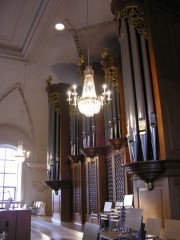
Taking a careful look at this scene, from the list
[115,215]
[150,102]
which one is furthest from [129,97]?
[115,215]

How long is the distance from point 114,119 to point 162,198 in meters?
2.66

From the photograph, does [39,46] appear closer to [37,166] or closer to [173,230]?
[37,166]

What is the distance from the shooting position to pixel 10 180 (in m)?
12.3

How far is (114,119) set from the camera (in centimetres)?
668

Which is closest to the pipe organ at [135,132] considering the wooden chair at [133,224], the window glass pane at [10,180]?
the wooden chair at [133,224]

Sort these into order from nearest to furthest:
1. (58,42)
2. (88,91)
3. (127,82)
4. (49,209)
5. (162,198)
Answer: (162,198) → (88,91) → (127,82) → (58,42) → (49,209)

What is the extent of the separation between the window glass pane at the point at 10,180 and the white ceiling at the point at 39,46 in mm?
1731

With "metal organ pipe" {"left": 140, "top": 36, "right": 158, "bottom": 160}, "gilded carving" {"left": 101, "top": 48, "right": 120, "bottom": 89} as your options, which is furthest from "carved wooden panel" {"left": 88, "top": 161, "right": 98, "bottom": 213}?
"metal organ pipe" {"left": 140, "top": 36, "right": 158, "bottom": 160}

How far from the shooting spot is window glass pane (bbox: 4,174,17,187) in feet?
40.1

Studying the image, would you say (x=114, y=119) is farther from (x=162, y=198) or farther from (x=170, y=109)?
(x=162, y=198)

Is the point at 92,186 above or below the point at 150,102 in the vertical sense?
below

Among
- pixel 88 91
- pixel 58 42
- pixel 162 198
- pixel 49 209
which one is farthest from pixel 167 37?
pixel 49 209

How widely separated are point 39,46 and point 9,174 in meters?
6.15

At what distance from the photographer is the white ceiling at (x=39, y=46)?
706cm
